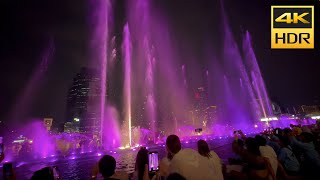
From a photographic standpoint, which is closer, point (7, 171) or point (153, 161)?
point (7, 171)

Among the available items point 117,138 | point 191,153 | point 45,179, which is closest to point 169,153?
point 191,153

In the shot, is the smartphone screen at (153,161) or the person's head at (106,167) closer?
the person's head at (106,167)

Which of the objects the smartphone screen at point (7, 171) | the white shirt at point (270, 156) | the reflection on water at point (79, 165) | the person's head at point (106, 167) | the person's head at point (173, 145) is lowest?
the reflection on water at point (79, 165)

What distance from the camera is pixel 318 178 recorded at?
8.66 meters

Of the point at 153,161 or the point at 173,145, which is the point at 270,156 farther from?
the point at 173,145

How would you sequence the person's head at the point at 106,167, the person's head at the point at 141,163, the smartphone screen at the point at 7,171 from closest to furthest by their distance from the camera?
the person's head at the point at 106,167, the person's head at the point at 141,163, the smartphone screen at the point at 7,171

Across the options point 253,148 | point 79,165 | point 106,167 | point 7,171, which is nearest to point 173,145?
point 106,167

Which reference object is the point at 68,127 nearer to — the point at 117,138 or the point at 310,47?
the point at 117,138

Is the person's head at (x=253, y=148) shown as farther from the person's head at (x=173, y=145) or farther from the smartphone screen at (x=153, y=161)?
the smartphone screen at (x=153, y=161)

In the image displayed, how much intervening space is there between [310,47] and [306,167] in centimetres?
462

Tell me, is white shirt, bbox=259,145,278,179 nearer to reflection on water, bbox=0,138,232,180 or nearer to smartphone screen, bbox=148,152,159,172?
smartphone screen, bbox=148,152,159,172

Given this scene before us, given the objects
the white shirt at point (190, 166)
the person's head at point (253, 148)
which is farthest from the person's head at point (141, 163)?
the person's head at point (253, 148)

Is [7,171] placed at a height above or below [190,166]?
below

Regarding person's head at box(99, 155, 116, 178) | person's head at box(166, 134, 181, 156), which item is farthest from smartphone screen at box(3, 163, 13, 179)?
person's head at box(166, 134, 181, 156)
